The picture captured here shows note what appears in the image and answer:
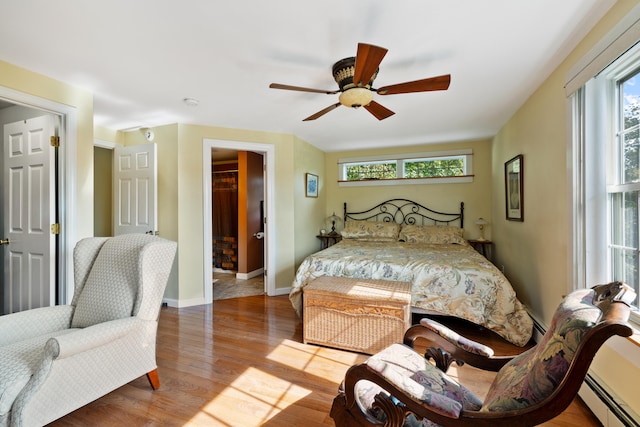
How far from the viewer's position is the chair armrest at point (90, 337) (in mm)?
1292

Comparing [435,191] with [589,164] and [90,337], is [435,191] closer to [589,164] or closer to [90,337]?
[589,164]

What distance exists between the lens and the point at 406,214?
4.77 meters

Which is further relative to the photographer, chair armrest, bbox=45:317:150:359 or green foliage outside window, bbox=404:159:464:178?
green foliage outside window, bbox=404:159:464:178

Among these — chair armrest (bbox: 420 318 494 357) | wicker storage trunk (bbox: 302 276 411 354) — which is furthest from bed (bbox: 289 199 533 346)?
chair armrest (bbox: 420 318 494 357)

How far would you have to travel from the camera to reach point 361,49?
57.6 inches

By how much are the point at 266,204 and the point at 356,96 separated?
2.35m

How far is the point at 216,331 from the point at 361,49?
110 inches

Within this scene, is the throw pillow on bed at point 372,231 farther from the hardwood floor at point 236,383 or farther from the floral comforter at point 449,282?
the hardwood floor at point 236,383

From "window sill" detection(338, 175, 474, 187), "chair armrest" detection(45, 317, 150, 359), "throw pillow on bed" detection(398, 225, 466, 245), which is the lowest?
"chair armrest" detection(45, 317, 150, 359)

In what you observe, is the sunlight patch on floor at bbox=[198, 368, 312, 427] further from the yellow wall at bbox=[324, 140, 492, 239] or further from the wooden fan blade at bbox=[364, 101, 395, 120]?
the yellow wall at bbox=[324, 140, 492, 239]

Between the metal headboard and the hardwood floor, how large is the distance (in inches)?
106

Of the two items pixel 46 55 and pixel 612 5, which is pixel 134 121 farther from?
Answer: pixel 612 5

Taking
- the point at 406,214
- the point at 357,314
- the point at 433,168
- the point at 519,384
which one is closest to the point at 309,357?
the point at 357,314

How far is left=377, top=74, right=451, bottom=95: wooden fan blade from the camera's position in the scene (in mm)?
1775
